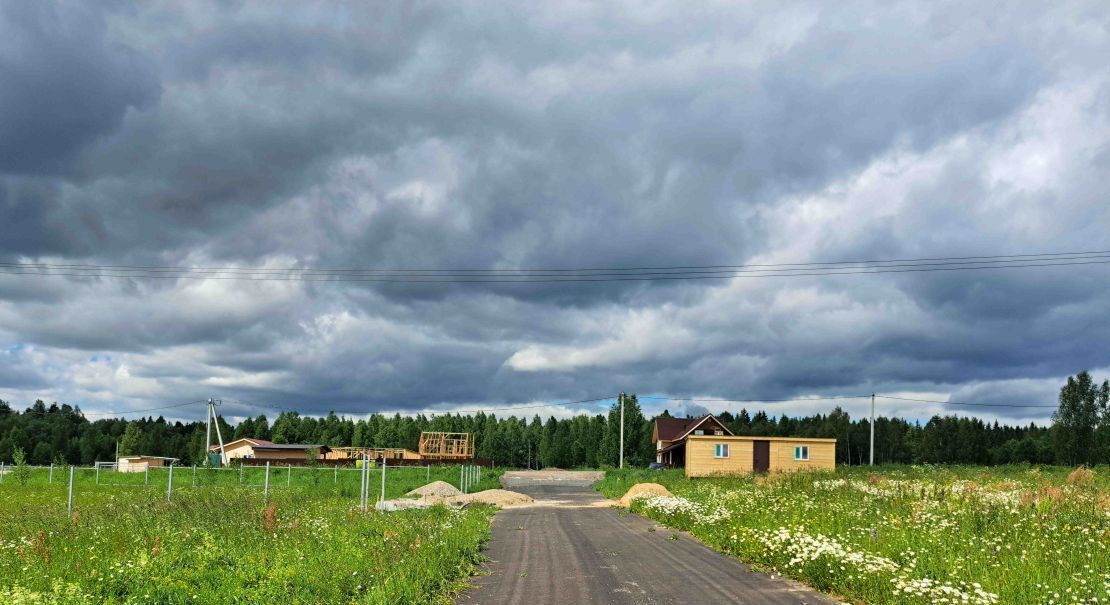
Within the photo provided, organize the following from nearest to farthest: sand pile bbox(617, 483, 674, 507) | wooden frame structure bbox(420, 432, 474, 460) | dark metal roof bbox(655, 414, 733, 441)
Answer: sand pile bbox(617, 483, 674, 507) → wooden frame structure bbox(420, 432, 474, 460) → dark metal roof bbox(655, 414, 733, 441)

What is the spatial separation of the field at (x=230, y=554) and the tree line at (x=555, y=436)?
90691 millimetres

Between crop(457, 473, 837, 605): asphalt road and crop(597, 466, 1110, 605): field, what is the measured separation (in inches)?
25.1

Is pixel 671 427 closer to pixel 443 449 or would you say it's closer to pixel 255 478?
pixel 443 449

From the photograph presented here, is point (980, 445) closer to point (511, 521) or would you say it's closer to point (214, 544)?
point (511, 521)

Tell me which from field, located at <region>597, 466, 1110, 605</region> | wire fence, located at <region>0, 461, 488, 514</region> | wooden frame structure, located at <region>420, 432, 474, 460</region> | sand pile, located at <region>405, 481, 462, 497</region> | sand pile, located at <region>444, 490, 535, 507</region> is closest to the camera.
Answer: field, located at <region>597, 466, 1110, 605</region>

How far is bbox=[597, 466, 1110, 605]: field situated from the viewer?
1082 cm

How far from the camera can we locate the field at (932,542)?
35.5 feet

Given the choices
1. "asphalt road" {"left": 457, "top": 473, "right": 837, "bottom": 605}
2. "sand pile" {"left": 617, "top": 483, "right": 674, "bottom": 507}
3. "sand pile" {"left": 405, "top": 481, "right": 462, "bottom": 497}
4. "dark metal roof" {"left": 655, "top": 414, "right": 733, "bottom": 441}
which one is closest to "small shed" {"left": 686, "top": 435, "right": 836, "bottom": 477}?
"sand pile" {"left": 617, "top": 483, "right": 674, "bottom": 507}

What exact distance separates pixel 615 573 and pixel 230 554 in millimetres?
6589

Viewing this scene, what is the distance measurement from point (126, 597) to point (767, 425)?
5475 inches

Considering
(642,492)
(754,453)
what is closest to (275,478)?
(642,492)

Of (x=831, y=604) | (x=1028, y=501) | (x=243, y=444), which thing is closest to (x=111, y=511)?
(x=831, y=604)

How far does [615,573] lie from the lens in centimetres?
1392

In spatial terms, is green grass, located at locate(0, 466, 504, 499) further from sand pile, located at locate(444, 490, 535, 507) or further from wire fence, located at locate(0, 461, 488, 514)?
sand pile, located at locate(444, 490, 535, 507)
